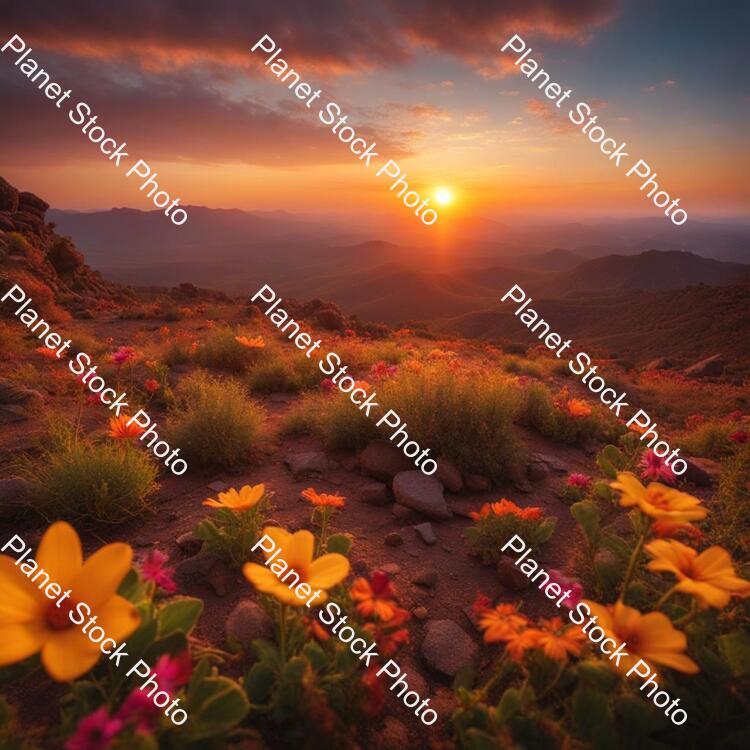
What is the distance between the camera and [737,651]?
5.47ft

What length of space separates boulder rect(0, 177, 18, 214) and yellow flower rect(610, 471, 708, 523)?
80.3 feet

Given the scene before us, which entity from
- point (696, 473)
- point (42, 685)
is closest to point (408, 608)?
point (42, 685)

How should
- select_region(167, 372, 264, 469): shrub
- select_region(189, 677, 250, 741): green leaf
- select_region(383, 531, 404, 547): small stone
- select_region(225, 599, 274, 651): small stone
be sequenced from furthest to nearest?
select_region(167, 372, 264, 469): shrub → select_region(383, 531, 404, 547): small stone → select_region(225, 599, 274, 651): small stone → select_region(189, 677, 250, 741): green leaf

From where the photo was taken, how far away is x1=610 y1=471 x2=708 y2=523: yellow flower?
4.69 ft

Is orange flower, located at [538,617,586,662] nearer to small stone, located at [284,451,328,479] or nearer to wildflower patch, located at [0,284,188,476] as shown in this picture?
wildflower patch, located at [0,284,188,476]

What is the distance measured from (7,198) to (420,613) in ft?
79.9

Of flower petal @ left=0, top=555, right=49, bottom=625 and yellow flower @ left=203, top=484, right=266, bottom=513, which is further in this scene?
yellow flower @ left=203, top=484, right=266, bottom=513

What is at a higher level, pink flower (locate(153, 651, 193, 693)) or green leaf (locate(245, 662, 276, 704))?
pink flower (locate(153, 651, 193, 693))

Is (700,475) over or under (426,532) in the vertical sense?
over

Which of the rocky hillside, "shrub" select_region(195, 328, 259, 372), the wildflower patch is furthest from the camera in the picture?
the rocky hillside

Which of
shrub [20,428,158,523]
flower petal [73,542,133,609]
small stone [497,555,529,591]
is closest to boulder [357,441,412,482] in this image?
small stone [497,555,529,591]

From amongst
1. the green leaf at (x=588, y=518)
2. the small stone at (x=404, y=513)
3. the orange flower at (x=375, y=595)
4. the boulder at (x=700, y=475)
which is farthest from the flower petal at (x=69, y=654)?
the boulder at (x=700, y=475)

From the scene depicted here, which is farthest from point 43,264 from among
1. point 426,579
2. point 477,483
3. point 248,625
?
point 426,579

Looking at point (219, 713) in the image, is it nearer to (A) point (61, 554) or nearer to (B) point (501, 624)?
(A) point (61, 554)
